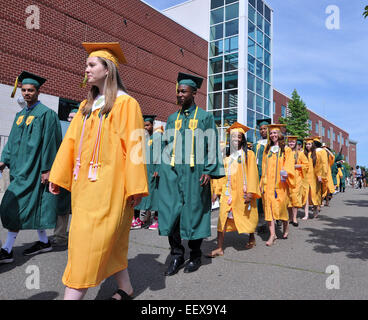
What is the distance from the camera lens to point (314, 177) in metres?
8.95

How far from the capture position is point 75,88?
13.9 metres

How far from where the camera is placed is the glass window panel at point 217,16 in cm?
2271

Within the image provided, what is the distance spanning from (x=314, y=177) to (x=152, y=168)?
486 cm

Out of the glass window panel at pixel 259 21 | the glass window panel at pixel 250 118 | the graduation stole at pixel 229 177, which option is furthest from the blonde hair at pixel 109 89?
the glass window panel at pixel 259 21

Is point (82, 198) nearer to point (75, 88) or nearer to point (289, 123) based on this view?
point (75, 88)

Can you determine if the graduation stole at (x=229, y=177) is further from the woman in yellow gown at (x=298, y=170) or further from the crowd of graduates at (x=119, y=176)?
the woman in yellow gown at (x=298, y=170)

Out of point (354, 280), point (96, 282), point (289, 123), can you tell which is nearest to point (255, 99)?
point (289, 123)

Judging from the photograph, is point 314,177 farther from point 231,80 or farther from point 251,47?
point 251,47

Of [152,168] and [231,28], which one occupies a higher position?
[231,28]

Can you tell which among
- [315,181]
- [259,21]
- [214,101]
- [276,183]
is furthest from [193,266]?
[259,21]

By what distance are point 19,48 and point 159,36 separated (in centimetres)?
894

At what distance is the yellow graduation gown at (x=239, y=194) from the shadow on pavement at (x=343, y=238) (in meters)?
1.20

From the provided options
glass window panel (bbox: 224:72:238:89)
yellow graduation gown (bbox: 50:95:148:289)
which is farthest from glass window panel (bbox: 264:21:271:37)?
yellow graduation gown (bbox: 50:95:148:289)

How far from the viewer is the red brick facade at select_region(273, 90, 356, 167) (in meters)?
35.3
